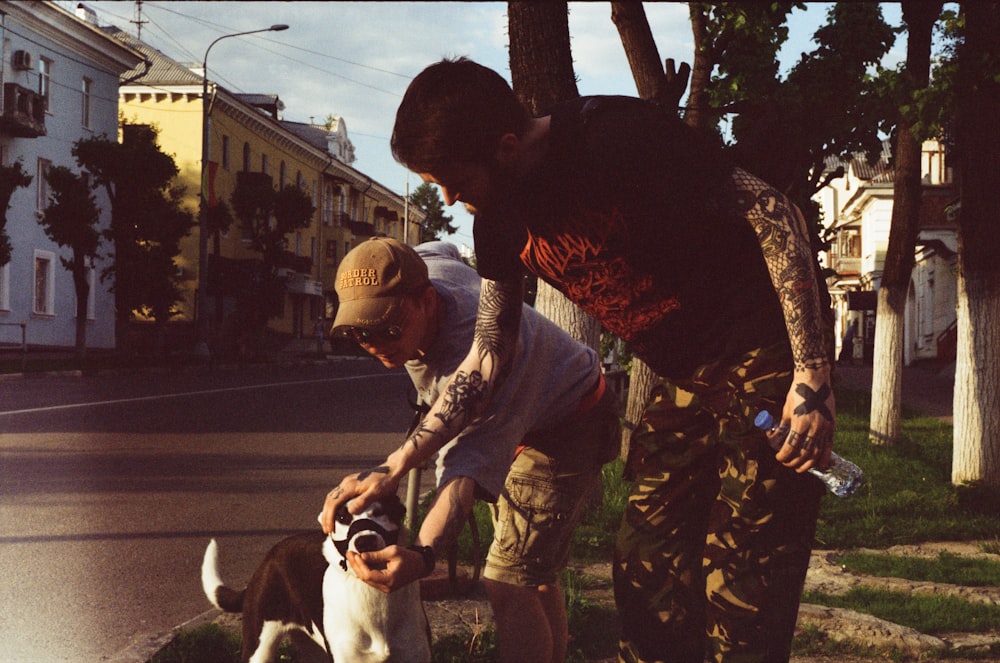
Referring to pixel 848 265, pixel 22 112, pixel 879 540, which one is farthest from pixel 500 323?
pixel 848 265

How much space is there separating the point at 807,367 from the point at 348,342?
131cm

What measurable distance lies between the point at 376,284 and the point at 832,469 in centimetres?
128

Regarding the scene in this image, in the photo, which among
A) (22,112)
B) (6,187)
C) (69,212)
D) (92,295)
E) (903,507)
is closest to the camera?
(903,507)

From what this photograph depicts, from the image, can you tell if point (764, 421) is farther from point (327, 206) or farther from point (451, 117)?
point (327, 206)

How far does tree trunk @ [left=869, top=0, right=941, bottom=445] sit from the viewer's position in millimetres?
12883

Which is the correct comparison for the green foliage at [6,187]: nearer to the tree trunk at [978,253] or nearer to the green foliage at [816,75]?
the green foliage at [816,75]

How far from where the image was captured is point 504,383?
3281 millimetres

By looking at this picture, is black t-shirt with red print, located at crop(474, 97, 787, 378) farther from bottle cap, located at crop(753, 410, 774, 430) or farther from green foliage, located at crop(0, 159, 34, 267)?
green foliage, located at crop(0, 159, 34, 267)

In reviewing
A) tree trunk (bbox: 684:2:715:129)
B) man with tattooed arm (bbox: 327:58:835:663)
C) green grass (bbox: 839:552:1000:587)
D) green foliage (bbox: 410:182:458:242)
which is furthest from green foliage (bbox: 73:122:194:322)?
green foliage (bbox: 410:182:458:242)

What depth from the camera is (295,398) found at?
19.7 m

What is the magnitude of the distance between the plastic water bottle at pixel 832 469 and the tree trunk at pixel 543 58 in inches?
201

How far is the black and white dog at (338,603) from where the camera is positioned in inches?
110

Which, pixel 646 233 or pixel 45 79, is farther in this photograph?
pixel 45 79

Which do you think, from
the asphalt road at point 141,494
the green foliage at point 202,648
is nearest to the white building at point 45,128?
the asphalt road at point 141,494
